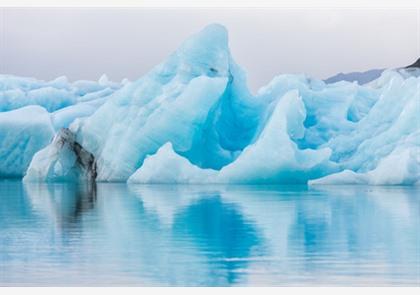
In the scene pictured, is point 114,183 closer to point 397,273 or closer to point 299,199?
point 299,199

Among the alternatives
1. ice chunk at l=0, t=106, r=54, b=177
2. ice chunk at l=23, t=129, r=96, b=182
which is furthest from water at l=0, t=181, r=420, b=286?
ice chunk at l=0, t=106, r=54, b=177

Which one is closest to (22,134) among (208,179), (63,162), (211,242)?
(63,162)

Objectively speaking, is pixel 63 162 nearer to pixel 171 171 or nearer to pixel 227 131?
pixel 171 171

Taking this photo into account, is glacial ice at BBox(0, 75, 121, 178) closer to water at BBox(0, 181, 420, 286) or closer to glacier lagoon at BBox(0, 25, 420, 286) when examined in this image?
glacier lagoon at BBox(0, 25, 420, 286)

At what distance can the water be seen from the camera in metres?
5.21

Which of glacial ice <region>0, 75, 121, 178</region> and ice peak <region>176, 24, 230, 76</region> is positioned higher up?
ice peak <region>176, 24, 230, 76</region>

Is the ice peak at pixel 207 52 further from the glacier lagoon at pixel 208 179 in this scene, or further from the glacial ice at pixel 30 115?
the glacial ice at pixel 30 115


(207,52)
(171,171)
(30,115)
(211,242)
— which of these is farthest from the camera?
(30,115)

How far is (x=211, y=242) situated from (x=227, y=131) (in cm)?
1180

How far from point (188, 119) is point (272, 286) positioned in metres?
12.0

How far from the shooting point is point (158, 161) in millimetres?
16062

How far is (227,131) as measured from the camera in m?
18.5

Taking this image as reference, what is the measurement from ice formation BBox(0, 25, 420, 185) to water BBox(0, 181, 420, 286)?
4216 mm

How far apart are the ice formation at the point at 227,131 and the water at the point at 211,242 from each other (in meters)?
4.22
